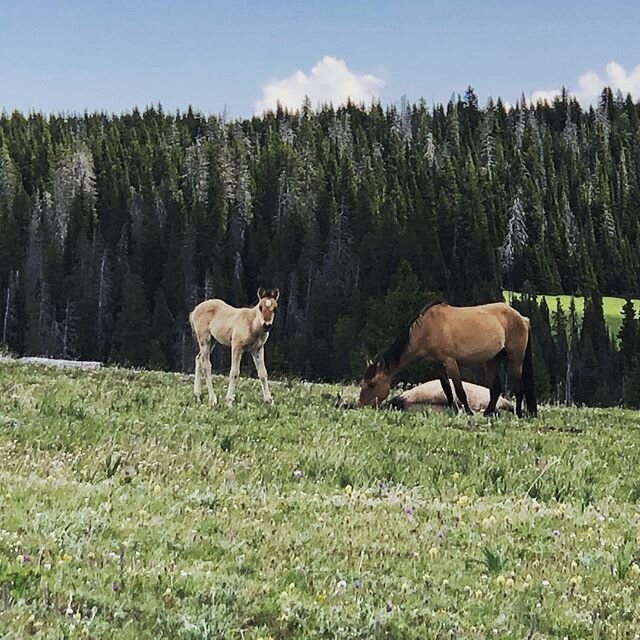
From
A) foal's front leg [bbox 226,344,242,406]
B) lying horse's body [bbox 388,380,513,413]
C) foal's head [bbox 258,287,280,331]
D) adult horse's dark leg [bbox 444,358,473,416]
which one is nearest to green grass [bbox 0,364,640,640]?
foal's front leg [bbox 226,344,242,406]

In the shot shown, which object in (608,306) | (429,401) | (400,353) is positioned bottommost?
(429,401)

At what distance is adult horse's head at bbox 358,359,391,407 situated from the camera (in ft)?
52.2

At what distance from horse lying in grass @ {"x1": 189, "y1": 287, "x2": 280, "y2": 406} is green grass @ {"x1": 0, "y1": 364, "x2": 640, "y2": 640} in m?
2.26

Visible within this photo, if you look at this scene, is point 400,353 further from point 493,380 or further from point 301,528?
point 301,528

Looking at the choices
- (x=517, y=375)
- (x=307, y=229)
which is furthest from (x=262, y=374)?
(x=307, y=229)

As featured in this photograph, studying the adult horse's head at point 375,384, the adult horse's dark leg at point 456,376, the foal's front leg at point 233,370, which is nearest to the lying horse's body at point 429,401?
the adult horse's head at point 375,384

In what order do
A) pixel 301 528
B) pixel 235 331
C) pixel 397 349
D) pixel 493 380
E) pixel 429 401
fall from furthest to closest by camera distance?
pixel 429 401 < pixel 493 380 < pixel 397 349 < pixel 235 331 < pixel 301 528

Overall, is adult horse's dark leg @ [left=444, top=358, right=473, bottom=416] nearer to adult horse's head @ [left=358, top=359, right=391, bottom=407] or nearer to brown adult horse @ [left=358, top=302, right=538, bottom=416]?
brown adult horse @ [left=358, top=302, right=538, bottom=416]

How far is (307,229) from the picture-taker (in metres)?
131

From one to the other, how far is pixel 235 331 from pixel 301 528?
846 centimetres

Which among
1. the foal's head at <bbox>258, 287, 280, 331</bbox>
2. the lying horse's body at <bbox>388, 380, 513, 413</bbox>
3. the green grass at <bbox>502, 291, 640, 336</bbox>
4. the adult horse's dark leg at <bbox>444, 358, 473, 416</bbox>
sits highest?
the green grass at <bbox>502, 291, 640, 336</bbox>

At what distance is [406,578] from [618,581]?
4.61 ft

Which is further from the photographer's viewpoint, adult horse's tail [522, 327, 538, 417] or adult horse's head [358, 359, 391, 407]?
adult horse's tail [522, 327, 538, 417]

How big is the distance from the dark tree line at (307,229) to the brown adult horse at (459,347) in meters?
44.5
